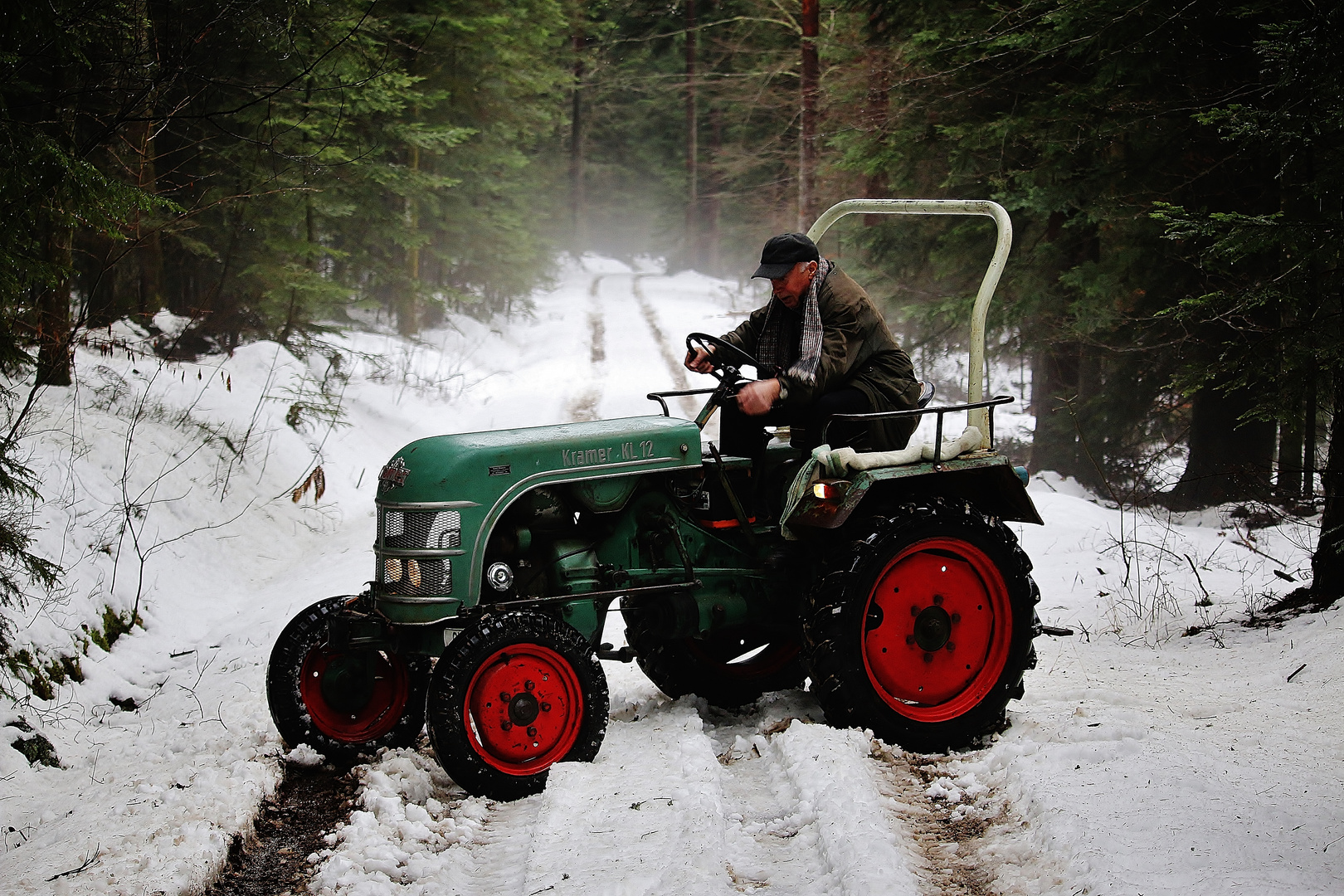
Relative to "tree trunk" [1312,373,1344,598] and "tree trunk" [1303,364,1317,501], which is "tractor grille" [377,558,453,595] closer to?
"tree trunk" [1303,364,1317,501]

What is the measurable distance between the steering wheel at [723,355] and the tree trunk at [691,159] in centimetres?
3011

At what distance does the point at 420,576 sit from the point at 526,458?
1.91 feet

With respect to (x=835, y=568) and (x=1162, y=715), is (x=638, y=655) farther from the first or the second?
(x=1162, y=715)

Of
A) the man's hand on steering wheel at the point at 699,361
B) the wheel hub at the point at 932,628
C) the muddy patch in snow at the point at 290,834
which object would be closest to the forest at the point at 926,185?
the muddy patch in snow at the point at 290,834

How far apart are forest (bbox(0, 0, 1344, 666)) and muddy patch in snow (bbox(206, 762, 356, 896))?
1662 mm

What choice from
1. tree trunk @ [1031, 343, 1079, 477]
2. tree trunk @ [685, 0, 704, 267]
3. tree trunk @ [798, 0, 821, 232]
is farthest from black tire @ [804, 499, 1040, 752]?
tree trunk @ [685, 0, 704, 267]

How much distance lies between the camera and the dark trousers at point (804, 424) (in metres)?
4.38

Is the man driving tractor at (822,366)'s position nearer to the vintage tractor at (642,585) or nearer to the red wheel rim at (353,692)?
the vintage tractor at (642,585)

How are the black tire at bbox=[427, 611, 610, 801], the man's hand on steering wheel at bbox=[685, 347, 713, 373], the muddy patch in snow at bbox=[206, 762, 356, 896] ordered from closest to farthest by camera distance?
1. the muddy patch in snow at bbox=[206, 762, 356, 896]
2. the black tire at bbox=[427, 611, 610, 801]
3. the man's hand on steering wheel at bbox=[685, 347, 713, 373]

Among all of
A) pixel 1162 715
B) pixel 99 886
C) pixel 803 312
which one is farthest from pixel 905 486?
pixel 99 886

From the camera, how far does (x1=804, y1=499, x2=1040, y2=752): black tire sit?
4078 millimetres

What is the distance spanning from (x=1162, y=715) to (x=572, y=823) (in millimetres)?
2490

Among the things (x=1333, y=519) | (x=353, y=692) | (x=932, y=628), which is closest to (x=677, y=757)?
(x=932, y=628)

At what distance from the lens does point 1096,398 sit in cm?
1027
